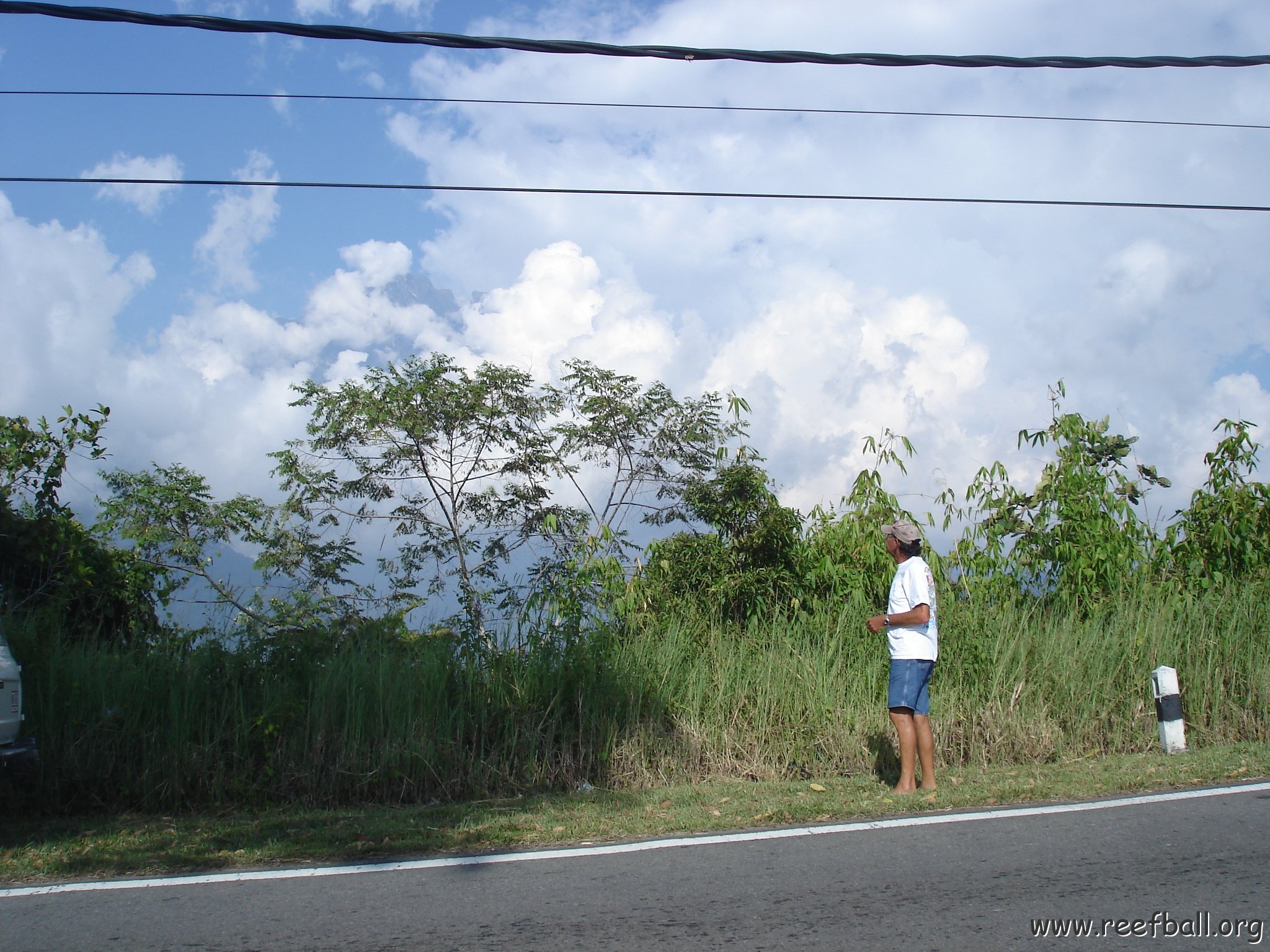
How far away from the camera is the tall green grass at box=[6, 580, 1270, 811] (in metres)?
6.92

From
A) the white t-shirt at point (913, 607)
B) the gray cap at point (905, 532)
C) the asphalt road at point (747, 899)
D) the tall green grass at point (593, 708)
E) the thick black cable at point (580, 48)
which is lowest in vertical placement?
the asphalt road at point (747, 899)

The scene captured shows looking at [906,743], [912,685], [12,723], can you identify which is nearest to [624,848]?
[906,743]

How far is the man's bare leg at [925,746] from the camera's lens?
21.2 ft

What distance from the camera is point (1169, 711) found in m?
7.74

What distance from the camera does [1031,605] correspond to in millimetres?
9992

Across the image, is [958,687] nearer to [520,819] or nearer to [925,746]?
[925,746]

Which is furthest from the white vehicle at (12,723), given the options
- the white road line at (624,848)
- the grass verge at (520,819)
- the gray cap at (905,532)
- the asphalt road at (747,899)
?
the gray cap at (905,532)

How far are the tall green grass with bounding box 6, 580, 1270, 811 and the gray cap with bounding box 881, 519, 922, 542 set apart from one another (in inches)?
71.7

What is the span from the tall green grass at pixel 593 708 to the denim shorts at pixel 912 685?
3.85 ft

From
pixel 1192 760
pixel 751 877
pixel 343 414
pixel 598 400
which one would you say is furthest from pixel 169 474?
pixel 1192 760

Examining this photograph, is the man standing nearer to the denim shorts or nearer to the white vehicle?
the denim shorts

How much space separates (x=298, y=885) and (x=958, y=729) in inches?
206

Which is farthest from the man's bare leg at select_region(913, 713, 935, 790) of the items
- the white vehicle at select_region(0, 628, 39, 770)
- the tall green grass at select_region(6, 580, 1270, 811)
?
the white vehicle at select_region(0, 628, 39, 770)

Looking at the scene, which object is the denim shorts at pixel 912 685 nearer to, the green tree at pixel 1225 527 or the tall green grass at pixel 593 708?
the tall green grass at pixel 593 708
